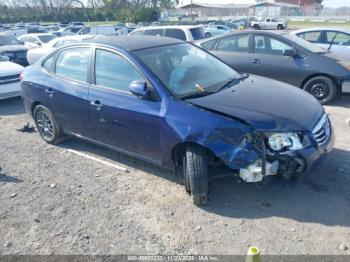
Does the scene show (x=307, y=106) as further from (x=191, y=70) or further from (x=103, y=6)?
(x=103, y=6)

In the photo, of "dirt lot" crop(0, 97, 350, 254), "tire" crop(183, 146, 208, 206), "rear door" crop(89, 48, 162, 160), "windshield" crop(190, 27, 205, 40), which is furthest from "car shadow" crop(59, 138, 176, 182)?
"windshield" crop(190, 27, 205, 40)

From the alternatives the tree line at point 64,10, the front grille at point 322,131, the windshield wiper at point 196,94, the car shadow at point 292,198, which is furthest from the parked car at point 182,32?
the tree line at point 64,10

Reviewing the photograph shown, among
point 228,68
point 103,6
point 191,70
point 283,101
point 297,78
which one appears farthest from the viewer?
point 103,6

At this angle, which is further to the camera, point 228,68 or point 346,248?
point 228,68

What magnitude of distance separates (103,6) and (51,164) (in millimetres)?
72913

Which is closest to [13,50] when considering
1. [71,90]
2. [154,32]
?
[154,32]

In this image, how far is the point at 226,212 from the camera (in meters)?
3.39

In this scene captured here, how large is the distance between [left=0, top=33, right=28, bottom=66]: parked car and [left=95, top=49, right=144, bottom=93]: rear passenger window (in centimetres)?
876

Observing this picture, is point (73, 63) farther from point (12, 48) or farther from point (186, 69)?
point (12, 48)

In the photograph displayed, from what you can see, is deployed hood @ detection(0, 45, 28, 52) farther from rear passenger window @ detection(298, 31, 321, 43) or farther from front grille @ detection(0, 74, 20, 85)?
rear passenger window @ detection(298, 31, 321, 43)

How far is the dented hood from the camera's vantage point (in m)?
3.21

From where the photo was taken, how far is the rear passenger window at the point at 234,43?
7.52 metres

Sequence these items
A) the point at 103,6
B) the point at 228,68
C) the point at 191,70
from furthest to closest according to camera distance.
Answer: the point at 103,6, the point at 228,68, the point at 191,70

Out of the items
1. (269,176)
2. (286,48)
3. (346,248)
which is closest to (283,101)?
(269,176)
